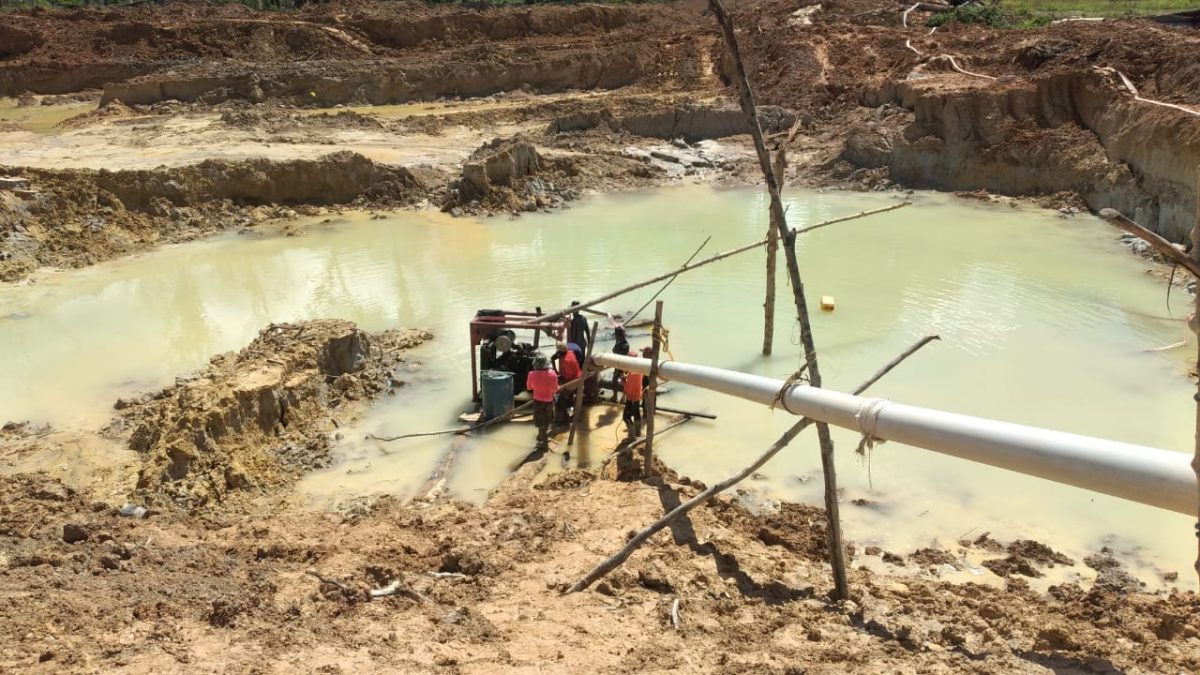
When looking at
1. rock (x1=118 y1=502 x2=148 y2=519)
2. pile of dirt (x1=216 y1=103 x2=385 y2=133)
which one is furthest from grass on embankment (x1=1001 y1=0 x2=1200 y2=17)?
rock (x1=118 y1=502 x2=148 y2=519)

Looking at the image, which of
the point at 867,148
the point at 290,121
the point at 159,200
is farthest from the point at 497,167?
the point at 867,148

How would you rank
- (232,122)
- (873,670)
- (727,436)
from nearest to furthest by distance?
1. (873,670)
2. (727,436)
3. (232,122)

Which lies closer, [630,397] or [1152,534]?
[1152,534]

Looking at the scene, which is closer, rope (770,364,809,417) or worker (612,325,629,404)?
rope (770,364,809,417)

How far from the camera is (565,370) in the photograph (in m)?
9.79

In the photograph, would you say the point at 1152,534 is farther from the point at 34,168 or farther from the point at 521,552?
the point at 34,168

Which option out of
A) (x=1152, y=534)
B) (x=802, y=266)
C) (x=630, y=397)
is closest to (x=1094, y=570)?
(x=1152, y=534)

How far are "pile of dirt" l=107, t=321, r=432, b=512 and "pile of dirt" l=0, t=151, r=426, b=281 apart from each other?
8.19 metres

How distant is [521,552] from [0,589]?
10.9 ft

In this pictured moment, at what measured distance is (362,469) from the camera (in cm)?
917

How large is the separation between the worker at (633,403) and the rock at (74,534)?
519 centimetres

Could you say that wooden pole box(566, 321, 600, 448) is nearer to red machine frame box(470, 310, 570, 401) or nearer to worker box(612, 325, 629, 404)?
worker box(612, 325, 629, 404)

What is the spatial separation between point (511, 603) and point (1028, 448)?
10.7 ft

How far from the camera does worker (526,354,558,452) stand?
9.12m
